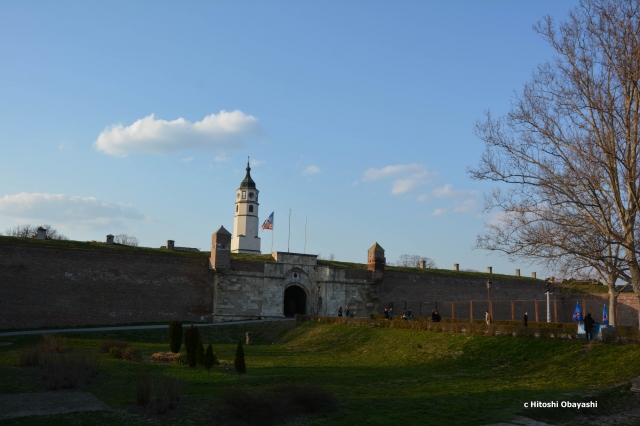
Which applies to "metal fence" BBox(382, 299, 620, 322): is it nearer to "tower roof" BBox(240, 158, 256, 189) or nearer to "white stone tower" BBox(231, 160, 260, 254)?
"white stone tower" BBox(231, 160, 260, 254)

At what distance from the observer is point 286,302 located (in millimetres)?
39312

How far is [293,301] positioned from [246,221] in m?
26.3

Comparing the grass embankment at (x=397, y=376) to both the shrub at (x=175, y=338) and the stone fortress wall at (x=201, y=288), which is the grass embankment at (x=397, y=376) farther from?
the stone fortress wall at (x=201, y=288)

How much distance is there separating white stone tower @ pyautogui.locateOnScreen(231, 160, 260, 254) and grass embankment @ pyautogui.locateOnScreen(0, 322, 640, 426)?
3867 centimetres

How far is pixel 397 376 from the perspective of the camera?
1619 centimetres

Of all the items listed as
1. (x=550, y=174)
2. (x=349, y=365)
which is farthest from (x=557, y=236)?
(x=349, y=365)

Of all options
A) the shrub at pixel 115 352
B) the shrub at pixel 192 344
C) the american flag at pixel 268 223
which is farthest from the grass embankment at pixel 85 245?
the shrub at pixel 192 344

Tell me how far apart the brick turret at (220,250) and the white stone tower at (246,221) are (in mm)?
29593

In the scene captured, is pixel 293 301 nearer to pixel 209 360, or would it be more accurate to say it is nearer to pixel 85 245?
pixel 85 245

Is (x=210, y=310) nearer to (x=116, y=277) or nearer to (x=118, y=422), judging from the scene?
(x=116, y=277)

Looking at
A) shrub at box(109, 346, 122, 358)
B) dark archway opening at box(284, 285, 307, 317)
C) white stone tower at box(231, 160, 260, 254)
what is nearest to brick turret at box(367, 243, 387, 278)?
dark archway opening at box(284, 285, 307, 317)

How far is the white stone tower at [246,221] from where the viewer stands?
6400cm

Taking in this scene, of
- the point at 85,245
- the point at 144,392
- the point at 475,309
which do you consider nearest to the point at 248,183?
the point at 475,309

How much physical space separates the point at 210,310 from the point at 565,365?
2242cm
